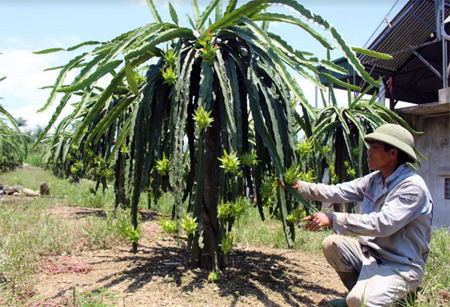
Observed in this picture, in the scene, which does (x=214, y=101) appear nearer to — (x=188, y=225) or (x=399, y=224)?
(x=188, y=225)

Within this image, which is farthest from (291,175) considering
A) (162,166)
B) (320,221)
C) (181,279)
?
(181,279)

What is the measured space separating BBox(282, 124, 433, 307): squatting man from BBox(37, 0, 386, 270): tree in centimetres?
34

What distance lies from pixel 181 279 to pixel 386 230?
5.15ft

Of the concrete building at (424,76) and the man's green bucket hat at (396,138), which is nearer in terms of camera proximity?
the man's green bucket hat at (396,138)

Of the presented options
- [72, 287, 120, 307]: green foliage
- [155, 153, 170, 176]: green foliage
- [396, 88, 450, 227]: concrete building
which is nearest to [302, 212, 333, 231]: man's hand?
[155, 153, 170, 176]: green foliage

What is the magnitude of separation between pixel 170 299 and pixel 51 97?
1626mm

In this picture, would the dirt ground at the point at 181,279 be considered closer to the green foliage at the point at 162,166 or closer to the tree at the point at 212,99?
the tree at the point at 212,99

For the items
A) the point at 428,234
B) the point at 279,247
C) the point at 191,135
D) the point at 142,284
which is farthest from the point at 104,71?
the point at 279,247

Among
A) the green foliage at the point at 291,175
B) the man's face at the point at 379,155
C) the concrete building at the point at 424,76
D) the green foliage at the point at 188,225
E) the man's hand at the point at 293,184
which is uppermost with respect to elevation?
the concrete building at the point at 424,76

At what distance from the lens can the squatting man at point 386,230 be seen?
94.0 inches

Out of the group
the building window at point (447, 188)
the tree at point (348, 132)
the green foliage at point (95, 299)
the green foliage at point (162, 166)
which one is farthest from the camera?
the building window at point (447, 188)

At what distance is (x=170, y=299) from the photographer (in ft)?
8.64

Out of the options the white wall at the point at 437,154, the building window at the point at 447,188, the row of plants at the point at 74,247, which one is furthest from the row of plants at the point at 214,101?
the building window at the point at 447,188

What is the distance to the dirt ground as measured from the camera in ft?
8.77
